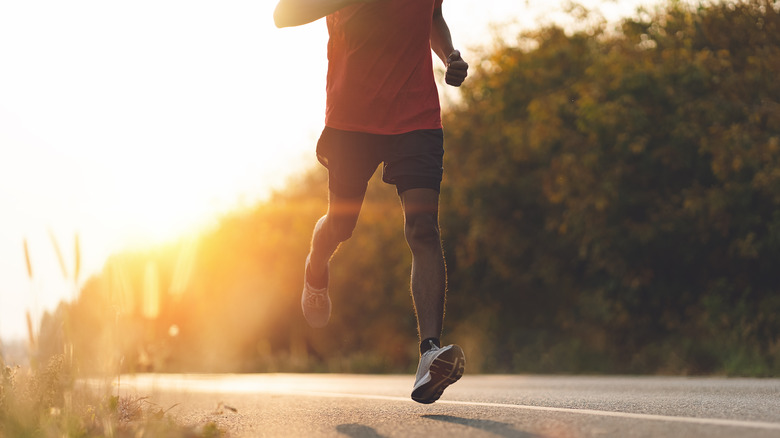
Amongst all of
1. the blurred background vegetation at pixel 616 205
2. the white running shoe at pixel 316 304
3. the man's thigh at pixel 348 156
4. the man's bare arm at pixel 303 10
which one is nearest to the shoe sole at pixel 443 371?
the man's thigh at pixel 348 156

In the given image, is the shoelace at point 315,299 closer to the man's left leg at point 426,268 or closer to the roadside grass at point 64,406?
the man's left leg at point 426,268

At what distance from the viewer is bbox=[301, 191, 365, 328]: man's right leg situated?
5434 mm

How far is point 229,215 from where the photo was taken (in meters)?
36.8

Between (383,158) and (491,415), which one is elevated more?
(383,158)

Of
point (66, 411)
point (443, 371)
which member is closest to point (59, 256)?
point (66, 411)

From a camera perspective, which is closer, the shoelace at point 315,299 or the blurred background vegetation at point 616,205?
the shoelace at point 315,299

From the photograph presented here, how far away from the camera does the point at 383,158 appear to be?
5.15m

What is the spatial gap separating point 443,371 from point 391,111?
1407 mm

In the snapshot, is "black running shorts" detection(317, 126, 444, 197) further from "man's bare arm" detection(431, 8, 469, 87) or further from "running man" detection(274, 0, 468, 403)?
"man's bare arm" detection(431, 8, 469, 87)

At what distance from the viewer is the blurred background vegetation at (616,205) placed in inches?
619

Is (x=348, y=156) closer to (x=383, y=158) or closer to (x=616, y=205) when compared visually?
(x=383, y=158)

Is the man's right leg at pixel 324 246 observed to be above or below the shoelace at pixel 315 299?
above

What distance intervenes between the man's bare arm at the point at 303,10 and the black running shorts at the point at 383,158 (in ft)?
1.91

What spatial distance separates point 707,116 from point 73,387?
1407 cm
